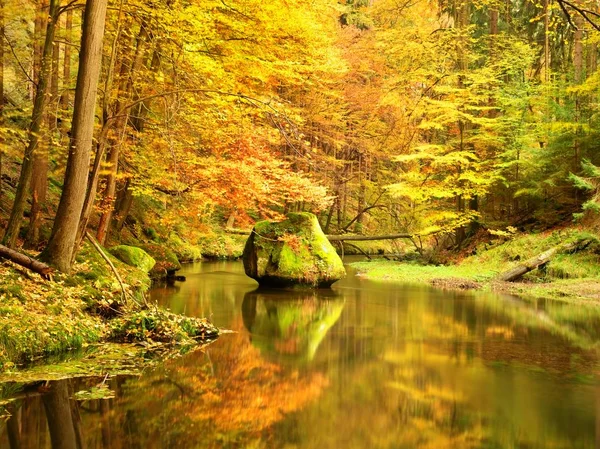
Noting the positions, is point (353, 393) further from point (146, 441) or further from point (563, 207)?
point (563, 207)

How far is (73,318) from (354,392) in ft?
12.5

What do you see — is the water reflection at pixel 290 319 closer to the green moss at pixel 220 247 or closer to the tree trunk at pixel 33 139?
the tree trunk at pixel 33 139

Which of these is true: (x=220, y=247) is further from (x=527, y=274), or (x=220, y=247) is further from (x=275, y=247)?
(x=527, y=274)

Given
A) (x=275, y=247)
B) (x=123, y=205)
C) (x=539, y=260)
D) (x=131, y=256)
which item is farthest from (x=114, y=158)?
(x=539, y=260)

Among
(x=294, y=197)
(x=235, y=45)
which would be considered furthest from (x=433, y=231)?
(x=235, y=45)

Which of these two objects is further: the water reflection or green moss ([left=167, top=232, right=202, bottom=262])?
green moss ([left=167, top=232, right=202, bottom=262])

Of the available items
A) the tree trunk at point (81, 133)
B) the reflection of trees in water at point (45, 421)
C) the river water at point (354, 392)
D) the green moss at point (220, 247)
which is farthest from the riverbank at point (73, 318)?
the green moss at point (220, 247)

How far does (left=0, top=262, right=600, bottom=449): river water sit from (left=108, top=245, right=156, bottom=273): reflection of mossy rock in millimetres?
3100

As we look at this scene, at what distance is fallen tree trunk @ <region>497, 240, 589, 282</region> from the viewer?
47.7 feet

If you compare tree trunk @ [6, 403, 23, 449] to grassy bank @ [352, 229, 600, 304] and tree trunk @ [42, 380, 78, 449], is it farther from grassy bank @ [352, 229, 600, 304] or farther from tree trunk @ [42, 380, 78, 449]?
grassy bank @ [352, 229, 600, 304]

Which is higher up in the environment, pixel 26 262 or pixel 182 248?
pixel 182 248

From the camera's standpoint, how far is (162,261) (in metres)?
16.2

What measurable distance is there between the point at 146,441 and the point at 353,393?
2.23m

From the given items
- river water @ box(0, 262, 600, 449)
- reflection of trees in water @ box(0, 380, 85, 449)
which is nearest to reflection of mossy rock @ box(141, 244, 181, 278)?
river water @ box(0, 262, 600, 449)
